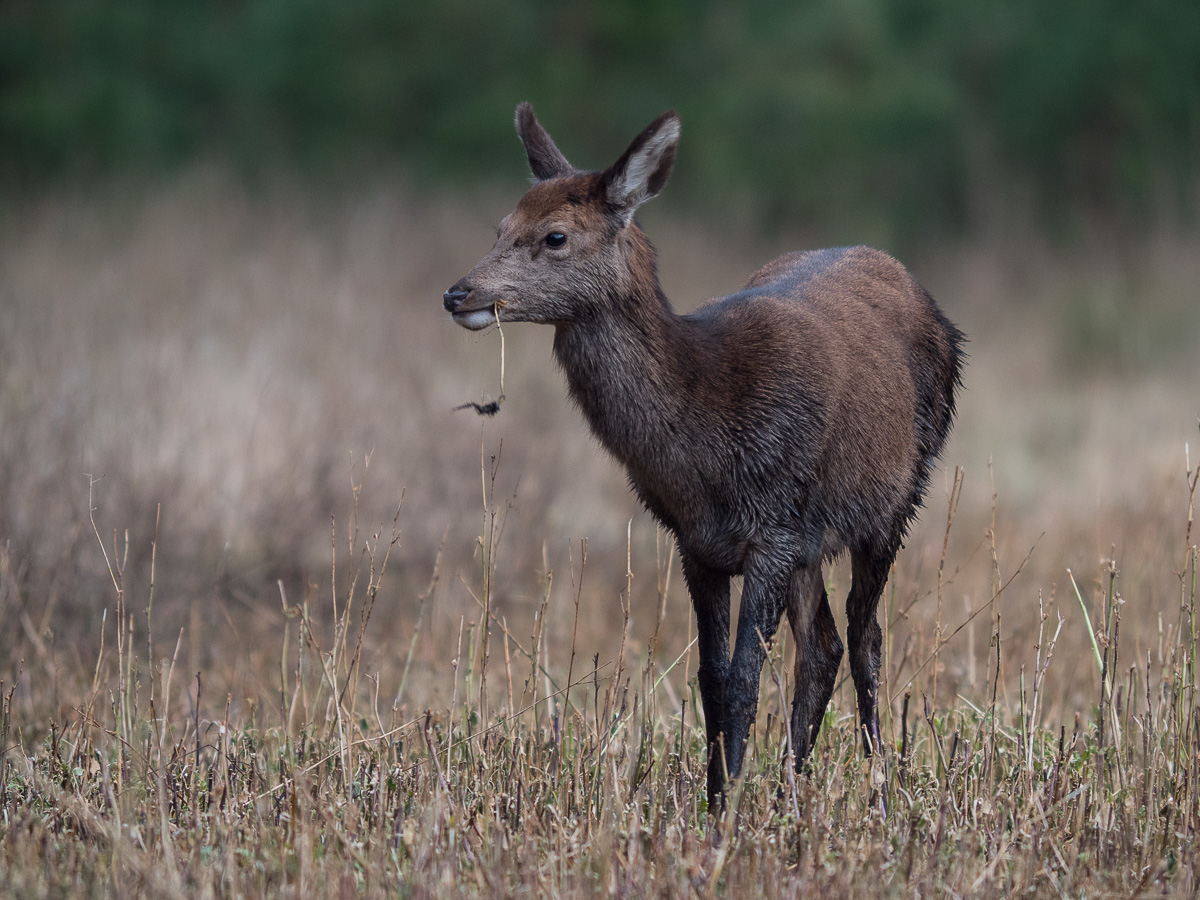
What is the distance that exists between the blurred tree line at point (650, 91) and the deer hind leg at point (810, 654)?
40.1ft

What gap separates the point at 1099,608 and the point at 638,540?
4613mm

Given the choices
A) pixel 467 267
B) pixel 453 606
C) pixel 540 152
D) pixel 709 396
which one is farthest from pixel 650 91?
pixel 709 396

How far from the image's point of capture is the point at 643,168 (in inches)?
158

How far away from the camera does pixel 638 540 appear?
29.5 feet

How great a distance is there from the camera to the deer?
4.00 metres

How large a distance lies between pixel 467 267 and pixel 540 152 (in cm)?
962

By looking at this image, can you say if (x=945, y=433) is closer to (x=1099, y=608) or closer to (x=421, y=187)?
(x=1099, y=608)

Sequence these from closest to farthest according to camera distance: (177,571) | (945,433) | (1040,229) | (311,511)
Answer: (945,433) < (177,571) < (311,511) < (1040,229)

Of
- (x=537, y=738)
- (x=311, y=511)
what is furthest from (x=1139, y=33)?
(x=537, y=738)

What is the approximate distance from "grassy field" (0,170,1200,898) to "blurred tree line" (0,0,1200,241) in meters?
1.88

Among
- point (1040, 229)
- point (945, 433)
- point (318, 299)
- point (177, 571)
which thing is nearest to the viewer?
point (945, 433)

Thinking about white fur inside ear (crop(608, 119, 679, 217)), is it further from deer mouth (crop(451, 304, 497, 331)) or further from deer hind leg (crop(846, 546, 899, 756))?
deer hind leg (crop(846, 546, 899, 756))

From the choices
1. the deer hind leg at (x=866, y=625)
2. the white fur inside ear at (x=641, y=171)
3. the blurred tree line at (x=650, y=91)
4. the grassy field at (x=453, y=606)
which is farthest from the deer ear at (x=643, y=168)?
the blurred tree line at (x=650, y=91)

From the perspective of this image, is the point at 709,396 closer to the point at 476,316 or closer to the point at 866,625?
the point at 476,316
